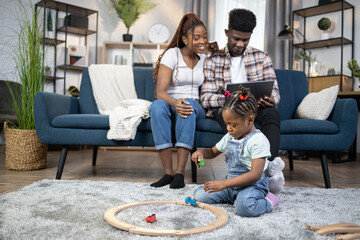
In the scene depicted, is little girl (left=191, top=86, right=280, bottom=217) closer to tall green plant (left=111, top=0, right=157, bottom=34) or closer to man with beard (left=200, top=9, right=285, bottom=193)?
man with beard (left=200, top=9, right=285, bottom=193)

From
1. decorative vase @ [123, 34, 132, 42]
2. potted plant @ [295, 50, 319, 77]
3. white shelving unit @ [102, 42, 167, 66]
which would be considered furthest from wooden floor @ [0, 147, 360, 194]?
decorative vase @ [123, 34, 132, 42]

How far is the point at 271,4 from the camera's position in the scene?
4.32 m

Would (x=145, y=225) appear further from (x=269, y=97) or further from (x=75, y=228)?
(x=269, y=97)

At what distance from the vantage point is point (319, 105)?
2039 millimetres

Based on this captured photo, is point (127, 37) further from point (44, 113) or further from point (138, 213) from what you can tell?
point (138, 213)

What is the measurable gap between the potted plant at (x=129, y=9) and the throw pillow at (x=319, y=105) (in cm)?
284

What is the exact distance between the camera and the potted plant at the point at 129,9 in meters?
4.25

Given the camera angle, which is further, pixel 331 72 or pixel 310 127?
pixel 331 72

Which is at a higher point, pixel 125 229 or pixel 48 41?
pixel 48 41

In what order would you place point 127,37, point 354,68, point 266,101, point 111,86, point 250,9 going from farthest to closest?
point 250,9 → point 127,37 → point 354,68 → point 111,86 → point 266,101

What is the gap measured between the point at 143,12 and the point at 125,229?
388 cm

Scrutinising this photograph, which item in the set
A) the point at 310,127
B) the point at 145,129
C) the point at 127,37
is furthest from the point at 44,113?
the point at 127,37

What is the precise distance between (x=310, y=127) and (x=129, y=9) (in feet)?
10.4

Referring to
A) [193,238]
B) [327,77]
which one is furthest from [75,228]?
[327,77]
